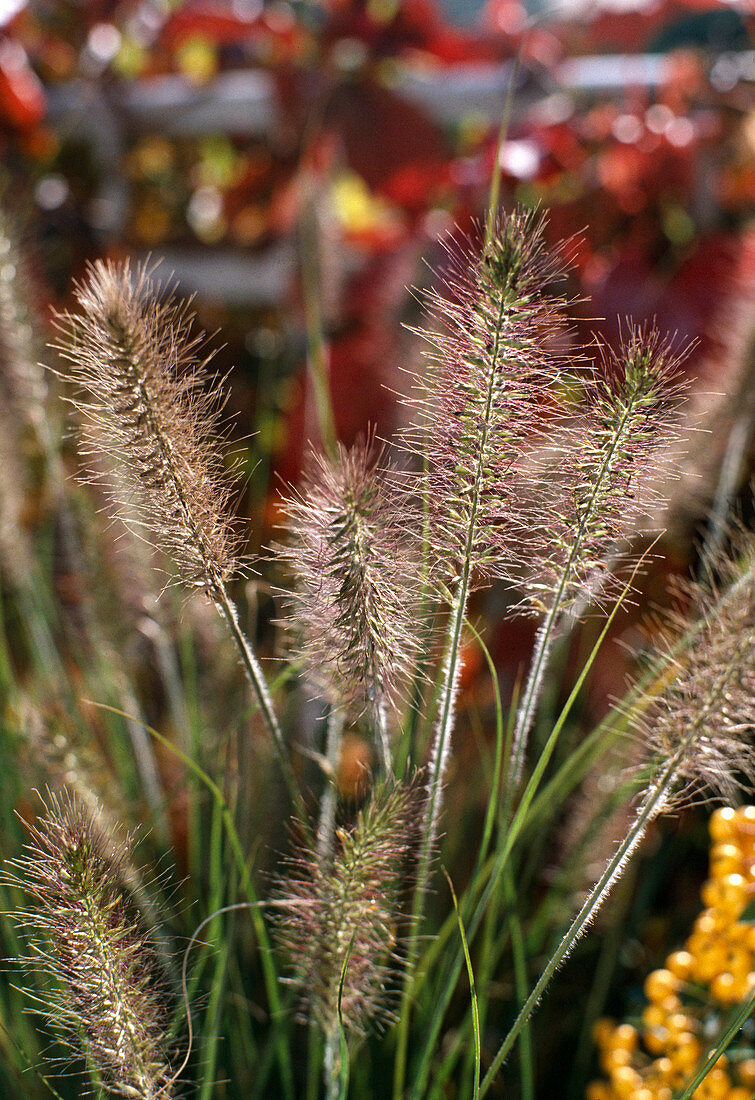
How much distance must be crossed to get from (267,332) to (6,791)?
0.70 metres

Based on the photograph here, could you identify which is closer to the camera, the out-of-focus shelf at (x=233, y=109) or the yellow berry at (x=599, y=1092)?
the yellow berry at (x=599, y=1092)

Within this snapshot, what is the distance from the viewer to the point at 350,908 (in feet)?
0.98

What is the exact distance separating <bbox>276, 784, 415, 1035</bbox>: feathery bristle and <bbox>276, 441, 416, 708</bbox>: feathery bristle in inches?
1.5

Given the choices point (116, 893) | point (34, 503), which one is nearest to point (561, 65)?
point (34, 503)

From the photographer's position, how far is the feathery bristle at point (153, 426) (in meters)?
0.24

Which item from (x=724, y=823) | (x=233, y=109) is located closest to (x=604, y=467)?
(x=724, y=823)

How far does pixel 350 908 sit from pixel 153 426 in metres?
0.17

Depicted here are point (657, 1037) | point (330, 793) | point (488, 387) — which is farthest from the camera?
point (657, 1037)

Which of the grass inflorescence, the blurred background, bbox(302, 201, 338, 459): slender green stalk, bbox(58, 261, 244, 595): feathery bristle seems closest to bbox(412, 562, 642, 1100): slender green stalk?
the grass inflorescence

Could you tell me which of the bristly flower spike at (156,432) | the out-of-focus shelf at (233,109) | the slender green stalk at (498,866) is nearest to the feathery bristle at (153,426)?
the bristly flower spike at (156,432)

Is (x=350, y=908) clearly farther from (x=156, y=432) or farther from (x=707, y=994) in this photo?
(x=707, y=994)

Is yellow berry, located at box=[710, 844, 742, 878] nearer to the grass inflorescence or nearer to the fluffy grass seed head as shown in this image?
the grass inflorescence

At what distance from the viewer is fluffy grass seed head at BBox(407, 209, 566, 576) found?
23 cm

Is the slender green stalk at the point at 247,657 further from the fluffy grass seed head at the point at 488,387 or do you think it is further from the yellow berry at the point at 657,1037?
the yellow berry at the point at 657,1037
